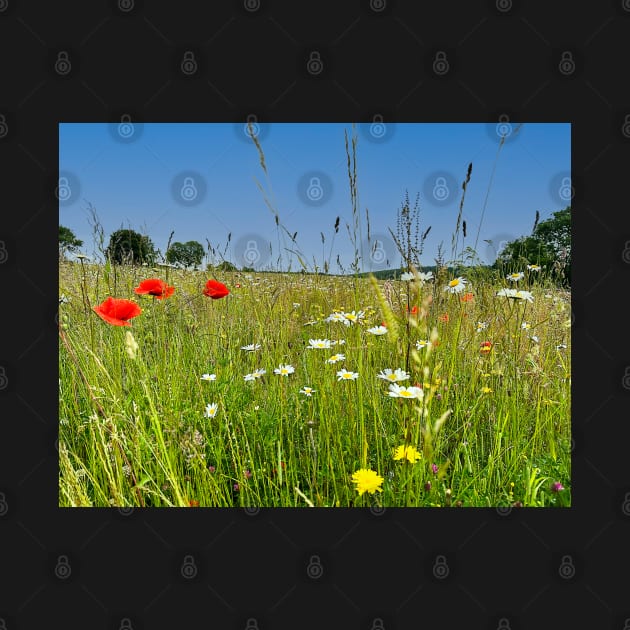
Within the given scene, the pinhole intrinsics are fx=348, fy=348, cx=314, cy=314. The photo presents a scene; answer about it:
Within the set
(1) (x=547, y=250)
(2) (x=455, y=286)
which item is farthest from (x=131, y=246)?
(1) (x=547, y=250)

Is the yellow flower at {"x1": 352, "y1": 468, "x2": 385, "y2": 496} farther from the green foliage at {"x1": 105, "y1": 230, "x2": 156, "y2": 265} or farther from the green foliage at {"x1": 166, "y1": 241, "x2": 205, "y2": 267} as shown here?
the green foliage at {"x1": 105, "y1": 230, "x2": 156, "y2": 265}

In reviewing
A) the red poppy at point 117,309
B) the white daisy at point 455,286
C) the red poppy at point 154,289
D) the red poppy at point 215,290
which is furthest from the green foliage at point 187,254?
the white daisy at point 455,286

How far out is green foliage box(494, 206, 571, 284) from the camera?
1872 millimetres

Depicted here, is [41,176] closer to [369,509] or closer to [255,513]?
[255,513]

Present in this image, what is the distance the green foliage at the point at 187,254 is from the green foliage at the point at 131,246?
13 cm

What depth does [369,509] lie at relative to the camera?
1137mm

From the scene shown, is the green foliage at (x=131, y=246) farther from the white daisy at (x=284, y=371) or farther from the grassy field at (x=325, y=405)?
the white daisy at (x=284, y=371)

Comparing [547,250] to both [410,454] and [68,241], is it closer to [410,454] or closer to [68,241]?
[410,454]

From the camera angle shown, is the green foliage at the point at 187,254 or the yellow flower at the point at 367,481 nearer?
Result: the yellow flower at the point at 367,481

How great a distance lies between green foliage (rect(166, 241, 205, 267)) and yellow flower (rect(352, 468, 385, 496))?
151 cm

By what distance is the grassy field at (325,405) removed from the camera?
1225 millimetres

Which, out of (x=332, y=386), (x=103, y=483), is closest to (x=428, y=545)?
(x=332, y=386)

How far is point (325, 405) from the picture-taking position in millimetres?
1510

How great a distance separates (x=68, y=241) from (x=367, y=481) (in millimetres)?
1787
